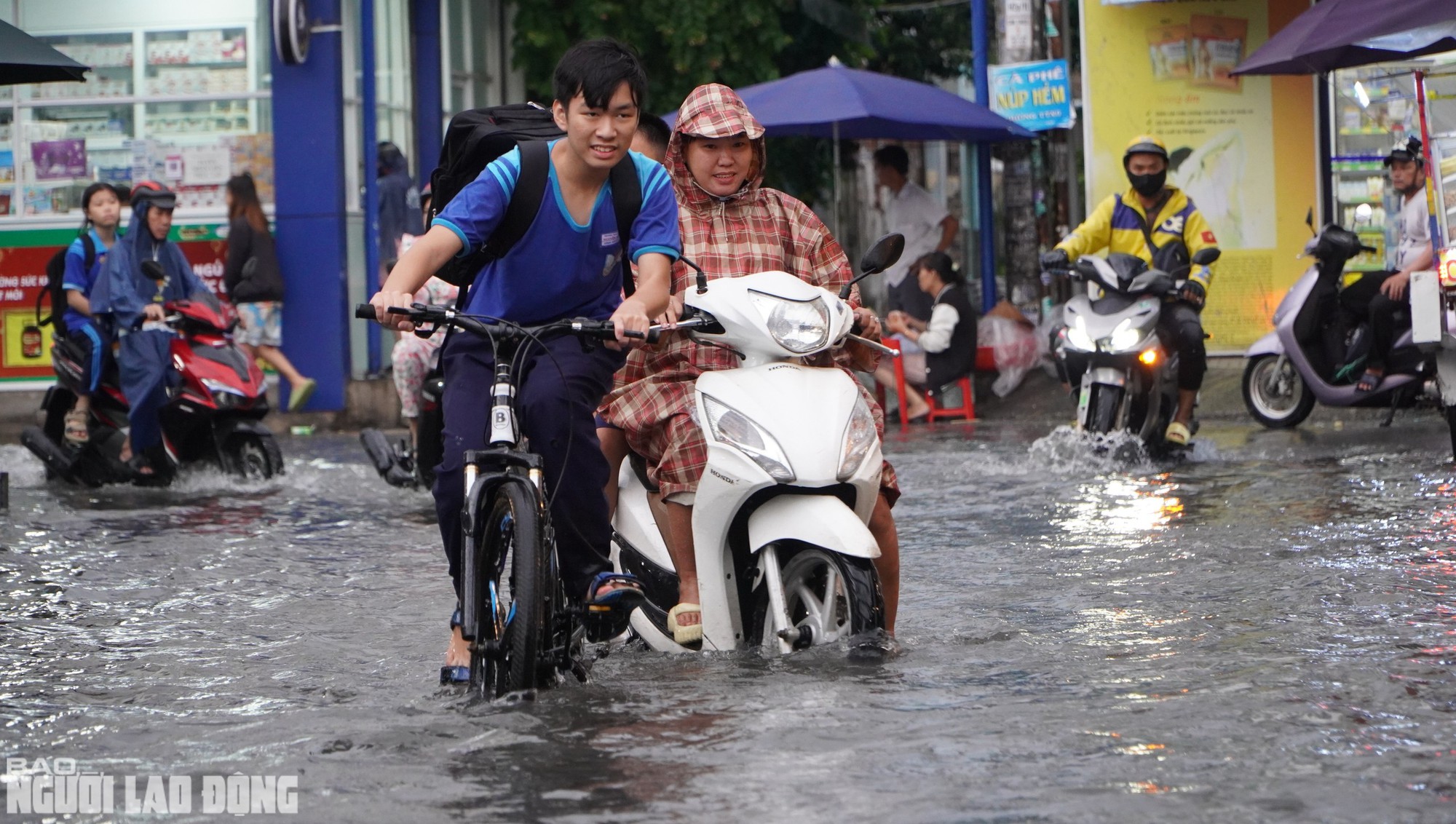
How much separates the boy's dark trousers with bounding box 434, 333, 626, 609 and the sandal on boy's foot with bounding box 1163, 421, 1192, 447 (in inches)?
257

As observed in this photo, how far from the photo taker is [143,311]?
11586mm

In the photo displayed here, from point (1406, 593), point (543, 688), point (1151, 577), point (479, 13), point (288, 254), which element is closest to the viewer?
point (543, 688)

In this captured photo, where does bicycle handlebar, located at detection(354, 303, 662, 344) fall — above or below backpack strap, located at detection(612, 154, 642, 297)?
below

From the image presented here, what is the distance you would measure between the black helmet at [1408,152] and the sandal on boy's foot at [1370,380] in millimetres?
1323

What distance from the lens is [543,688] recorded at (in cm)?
520

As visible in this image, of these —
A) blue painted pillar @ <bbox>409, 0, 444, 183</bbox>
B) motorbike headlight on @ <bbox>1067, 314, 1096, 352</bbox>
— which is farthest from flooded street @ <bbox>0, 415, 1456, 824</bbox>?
blue painted pillar @ <bbox>409, 0, 444, 183</bbox>

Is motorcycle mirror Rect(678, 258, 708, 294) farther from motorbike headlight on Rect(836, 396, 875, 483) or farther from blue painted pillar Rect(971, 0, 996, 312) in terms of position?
blue painted pillar Rect(971, 0, 996, 312)

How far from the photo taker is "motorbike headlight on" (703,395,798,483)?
17.6ft

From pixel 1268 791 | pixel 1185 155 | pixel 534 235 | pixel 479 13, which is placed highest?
pixel 479 13

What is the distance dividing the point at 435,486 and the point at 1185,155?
37.7 feet

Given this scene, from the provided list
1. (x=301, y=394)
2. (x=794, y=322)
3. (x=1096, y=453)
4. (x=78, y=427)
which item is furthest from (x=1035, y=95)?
(x=794, y=322)

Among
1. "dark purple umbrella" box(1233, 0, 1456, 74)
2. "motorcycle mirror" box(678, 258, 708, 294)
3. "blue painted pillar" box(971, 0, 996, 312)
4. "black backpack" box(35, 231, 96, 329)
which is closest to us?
"motorcycle mirror" box(678, 258, 708, 294)

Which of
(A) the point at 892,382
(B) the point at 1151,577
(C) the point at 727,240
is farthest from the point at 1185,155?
(C) the point at 727,240

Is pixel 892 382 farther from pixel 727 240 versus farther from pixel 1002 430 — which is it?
pixel 727 240
